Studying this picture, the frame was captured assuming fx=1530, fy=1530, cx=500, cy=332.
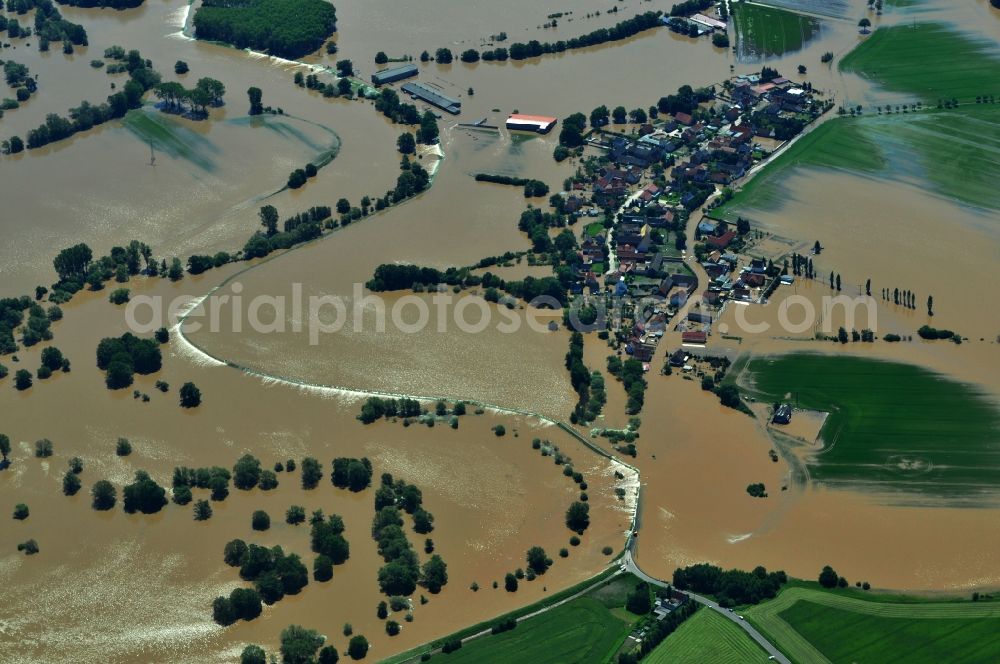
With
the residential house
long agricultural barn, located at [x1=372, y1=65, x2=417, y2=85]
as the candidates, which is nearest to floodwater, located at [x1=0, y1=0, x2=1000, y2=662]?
the residential house

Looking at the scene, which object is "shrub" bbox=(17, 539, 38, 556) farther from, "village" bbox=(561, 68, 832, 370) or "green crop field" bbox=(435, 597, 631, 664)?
"village" bbox=(561, 68, 832, 370)

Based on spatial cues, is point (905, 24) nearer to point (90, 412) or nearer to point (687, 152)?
point (687, 152)

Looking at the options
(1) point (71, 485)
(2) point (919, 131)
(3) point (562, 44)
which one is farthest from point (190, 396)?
(2) point (919, 131)

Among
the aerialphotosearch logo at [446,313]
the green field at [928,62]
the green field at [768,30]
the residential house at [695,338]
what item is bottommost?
the residential house at [695,338]

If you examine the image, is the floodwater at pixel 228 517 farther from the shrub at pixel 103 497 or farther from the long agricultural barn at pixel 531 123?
the long agricultural barn at pixel 531 123

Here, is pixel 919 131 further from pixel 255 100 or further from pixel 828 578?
pixel 828 578

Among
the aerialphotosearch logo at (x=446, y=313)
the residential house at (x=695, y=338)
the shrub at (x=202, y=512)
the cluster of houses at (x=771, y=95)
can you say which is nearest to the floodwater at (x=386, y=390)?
the shrub at (x=202, y=512)
